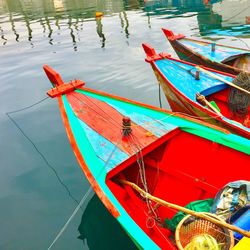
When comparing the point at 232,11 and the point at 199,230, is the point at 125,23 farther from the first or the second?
the point at 199,230

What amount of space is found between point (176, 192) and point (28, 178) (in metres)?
3.48

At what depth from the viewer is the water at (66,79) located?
17.3 feet

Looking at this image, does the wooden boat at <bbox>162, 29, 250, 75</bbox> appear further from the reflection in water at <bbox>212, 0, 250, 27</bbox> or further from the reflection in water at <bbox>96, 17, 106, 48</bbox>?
the reflection in water at <bbox>212, 0, 250, 27</bbox>

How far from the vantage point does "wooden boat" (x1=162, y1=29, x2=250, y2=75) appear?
→ 8398mm

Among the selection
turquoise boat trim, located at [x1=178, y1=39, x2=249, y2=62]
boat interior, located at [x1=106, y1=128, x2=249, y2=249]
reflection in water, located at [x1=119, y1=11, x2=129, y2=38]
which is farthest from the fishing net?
reflection in water, located at [x1=119, y1=11, x2=129, y2=38]

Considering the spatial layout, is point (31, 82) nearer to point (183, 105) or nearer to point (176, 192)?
point (183, 105)

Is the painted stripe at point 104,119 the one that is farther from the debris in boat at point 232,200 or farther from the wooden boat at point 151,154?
the debris in boat at point 232,200

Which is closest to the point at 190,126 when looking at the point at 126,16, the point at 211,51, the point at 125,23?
the point at 211,51

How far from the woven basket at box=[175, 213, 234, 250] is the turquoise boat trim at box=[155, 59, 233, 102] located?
3305mm

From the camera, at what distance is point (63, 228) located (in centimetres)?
506

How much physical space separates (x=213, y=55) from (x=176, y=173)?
5.16 m

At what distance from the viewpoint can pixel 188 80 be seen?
A: 7.05 metres

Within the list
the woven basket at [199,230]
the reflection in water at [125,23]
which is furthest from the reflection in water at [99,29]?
the woven basket at [199,230]

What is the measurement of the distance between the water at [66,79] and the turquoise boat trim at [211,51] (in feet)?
6.20
